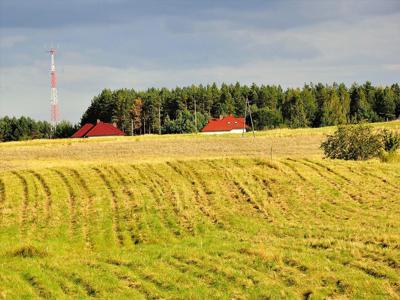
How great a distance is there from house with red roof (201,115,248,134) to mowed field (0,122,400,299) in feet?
310

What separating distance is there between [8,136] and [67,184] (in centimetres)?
13093

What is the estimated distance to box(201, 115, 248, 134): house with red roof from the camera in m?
136

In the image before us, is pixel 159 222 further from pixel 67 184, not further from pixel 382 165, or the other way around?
pixel 382 165

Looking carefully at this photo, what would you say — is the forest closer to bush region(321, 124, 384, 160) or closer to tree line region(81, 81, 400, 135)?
tree line region(81, 81, 400, 135)

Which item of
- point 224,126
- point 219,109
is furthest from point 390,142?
point 219,109

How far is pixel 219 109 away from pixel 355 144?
116 m

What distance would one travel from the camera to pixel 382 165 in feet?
135

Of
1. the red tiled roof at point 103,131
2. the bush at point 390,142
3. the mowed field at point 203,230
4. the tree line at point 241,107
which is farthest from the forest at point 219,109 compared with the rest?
the mowed field at point 203,230

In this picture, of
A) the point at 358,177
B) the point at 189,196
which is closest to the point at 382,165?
the point at 358,177

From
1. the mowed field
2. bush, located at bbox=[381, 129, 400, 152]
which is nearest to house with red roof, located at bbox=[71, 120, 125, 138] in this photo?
bush, located at bbox=[381, 129, 400, 152]

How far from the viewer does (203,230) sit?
77.9ft

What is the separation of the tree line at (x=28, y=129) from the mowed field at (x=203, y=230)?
123 meters

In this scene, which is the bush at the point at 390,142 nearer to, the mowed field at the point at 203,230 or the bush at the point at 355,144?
the bush at the point at 355,144

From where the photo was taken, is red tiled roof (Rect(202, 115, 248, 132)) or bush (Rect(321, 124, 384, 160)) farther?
red tiled roof (Rect(202, 115, 248, 132))
